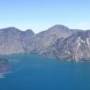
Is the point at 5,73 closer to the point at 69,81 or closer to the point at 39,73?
the point at 39,73

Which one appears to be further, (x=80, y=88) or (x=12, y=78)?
(x=12, y=78)

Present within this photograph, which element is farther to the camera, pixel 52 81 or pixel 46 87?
pixel 52 81

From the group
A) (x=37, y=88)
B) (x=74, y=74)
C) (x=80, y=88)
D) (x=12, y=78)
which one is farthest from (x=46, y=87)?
(x=74, y=74)

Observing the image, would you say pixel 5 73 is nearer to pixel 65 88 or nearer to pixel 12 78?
pixel 12 78

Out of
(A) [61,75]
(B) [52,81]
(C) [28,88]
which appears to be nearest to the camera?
(C) [28,88]

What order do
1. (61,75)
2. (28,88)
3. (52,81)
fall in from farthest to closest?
1. (61,75)
2. (52,81)
3. (28,88)

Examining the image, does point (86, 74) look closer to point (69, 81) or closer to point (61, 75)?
point (61, 75)

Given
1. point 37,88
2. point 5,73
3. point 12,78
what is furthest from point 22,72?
point 37,88

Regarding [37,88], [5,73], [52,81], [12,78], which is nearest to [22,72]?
[5,73]
